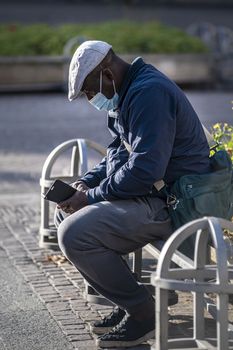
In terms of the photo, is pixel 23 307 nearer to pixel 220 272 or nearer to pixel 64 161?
pixel 220 272

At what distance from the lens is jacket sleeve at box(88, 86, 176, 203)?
475 cm

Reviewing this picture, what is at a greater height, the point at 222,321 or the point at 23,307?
the point at 222,321

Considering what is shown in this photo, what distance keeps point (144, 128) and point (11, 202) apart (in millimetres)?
4179

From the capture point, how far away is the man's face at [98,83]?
4.96 meters

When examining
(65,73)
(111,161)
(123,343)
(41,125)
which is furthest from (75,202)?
(65,73)

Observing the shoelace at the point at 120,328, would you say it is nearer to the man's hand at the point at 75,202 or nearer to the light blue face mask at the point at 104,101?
the man's hand at the point at 75,202

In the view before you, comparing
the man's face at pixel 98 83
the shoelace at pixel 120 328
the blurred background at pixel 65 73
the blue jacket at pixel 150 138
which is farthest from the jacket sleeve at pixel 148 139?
the blurred background at pixel 65 73

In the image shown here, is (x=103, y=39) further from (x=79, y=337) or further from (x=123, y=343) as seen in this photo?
(x=123, y=343)

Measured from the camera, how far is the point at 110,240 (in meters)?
4.87

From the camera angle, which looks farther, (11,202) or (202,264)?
(11,202)

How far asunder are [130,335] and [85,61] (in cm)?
141

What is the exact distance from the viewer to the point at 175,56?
17719mm

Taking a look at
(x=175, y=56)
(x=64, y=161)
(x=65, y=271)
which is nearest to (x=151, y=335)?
(x=65, y=271)

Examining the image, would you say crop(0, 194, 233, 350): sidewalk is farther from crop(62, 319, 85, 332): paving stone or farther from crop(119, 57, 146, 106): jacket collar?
crop(119, 57, 146, 106): jacket collar
